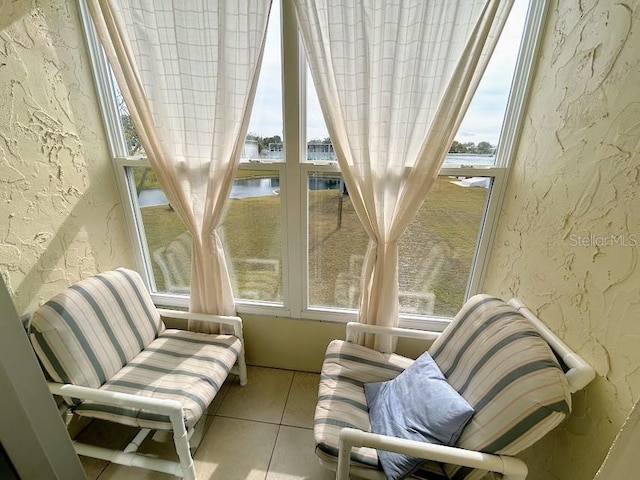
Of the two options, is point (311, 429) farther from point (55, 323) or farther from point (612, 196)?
point (612, 196)

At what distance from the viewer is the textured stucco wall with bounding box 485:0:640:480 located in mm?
750

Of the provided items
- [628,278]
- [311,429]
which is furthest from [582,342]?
[311,429]

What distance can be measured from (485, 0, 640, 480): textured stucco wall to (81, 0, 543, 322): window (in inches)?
7.3

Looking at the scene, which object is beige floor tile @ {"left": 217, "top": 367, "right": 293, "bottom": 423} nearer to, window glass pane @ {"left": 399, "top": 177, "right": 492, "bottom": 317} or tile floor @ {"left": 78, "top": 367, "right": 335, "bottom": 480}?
tile floor @ {"left": 78, "top": 367, "right": 335, "bottom": 480}

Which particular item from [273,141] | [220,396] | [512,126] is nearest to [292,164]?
[273,141]

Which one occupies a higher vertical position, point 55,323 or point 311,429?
point 55,323

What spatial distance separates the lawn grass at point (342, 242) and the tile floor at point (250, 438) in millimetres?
574

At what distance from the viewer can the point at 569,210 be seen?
966 mm

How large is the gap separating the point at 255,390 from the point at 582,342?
1607mm

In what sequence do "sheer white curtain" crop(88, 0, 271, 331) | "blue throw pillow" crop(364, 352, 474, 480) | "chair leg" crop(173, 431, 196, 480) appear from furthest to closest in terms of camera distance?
"sheer white curtain" crop(88, 0, 271, 331), "chair leg" crop(173, 431, 196, 480), "blue throw pillow" crop(364, 352, 474, 480)

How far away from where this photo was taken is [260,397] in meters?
1.68

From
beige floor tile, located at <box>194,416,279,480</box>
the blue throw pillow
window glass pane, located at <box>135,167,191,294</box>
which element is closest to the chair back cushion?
window glass pane, located at <box>135,167,191,294</box>

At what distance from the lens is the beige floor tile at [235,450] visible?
1296 millimetres

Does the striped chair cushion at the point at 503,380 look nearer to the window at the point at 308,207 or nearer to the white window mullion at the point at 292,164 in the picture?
the window at the point at 308,207
